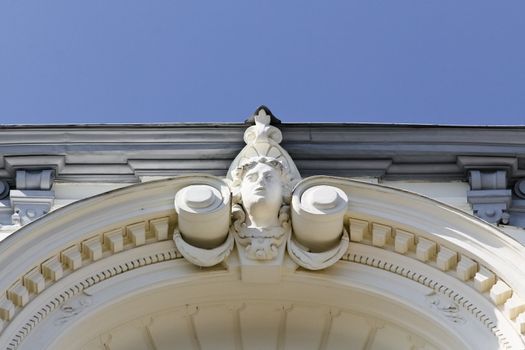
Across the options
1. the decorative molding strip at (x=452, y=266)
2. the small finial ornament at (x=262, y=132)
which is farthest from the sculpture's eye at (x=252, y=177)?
the decorative molding strip at (x=452, y=266)

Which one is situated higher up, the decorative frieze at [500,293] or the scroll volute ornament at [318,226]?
the scroll volute ornament at [318,226]

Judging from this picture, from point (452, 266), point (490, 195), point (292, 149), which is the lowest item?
point (452, 266)

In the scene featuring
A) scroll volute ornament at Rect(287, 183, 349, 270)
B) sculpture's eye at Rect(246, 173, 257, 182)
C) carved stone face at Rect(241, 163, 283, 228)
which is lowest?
scroll volute ornament at Rect(287, 183, 349, 270)

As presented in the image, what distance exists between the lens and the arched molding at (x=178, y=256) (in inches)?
318

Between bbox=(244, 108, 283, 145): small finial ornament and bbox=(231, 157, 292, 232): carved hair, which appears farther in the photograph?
bbox=(244, 108, 283, 145): small finial ornament

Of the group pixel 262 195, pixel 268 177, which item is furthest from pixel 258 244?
pixel 268 177

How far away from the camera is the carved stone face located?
28.3 ft

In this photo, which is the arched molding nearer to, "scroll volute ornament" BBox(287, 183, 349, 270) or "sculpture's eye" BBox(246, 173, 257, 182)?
"scroll volute ornament" BBox(287, 183, 349, 270)

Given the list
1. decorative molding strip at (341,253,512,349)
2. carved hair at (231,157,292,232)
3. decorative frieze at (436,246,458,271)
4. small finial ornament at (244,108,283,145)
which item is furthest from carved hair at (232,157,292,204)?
decorative frieze at (436,246,458,271)

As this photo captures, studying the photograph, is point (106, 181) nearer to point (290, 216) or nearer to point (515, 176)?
point (290, 216)

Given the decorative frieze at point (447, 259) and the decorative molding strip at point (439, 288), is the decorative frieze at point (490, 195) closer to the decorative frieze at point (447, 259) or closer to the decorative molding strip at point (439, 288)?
the decorative frieze at point (447, 259)

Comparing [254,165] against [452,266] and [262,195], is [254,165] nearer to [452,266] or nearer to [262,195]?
[262,195]

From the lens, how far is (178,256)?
8.74m

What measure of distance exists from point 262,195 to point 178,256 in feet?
2.42
